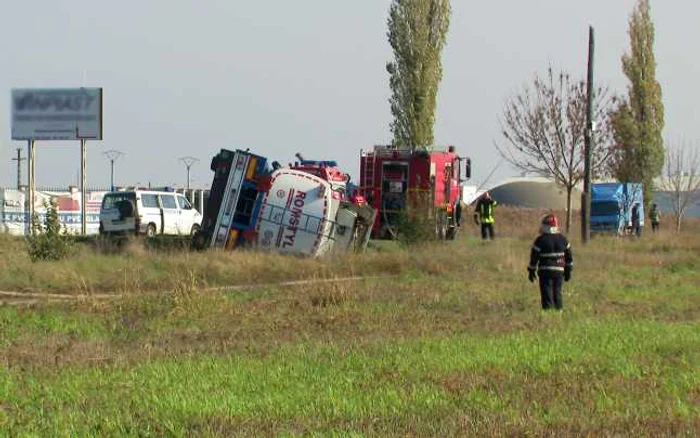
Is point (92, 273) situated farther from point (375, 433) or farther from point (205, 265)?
point (375, 433)

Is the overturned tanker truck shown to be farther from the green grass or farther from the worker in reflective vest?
the green grass

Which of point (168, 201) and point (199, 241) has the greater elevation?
point (168, 201)

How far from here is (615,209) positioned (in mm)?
45500

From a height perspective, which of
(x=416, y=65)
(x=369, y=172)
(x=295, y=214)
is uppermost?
(x=416, y=65)

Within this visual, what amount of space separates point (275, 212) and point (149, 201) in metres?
11.3

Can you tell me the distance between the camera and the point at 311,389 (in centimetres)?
891

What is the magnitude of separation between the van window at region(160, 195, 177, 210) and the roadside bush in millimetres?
12150

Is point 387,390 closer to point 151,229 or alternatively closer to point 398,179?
point 398,179

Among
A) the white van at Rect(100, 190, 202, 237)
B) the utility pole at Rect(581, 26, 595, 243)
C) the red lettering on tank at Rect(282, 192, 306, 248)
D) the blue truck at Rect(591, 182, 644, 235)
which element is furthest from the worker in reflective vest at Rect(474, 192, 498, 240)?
the blue truck at Rect(591, 182, 644, 235)

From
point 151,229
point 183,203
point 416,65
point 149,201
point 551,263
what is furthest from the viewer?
point 416,65

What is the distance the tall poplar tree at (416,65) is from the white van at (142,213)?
48.0 ft

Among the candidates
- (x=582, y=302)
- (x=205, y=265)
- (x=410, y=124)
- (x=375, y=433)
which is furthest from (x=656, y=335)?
(x=410, y=124)

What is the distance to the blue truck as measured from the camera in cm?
4550

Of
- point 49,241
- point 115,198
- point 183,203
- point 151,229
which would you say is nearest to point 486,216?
point 183,203
